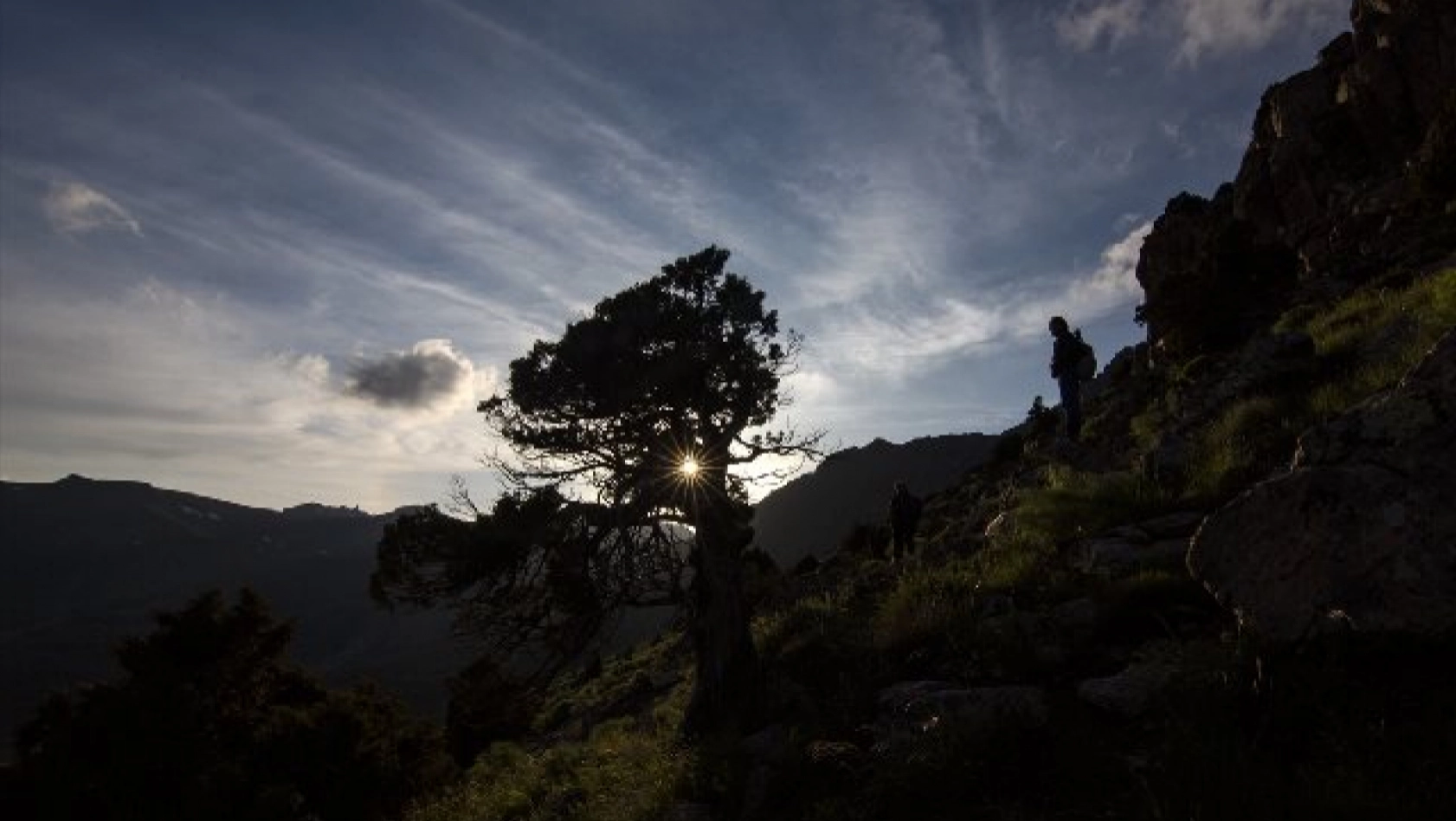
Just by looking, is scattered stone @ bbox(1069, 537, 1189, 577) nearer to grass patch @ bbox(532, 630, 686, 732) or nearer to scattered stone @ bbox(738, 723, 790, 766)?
scattered stone @ bbox(738, 723, 790, 766)

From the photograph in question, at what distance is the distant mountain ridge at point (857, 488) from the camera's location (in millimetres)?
157500

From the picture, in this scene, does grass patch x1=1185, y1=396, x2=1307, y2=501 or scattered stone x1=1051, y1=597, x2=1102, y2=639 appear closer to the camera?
scattered stone x1=1051, y1=597, x2=1102, y2=639

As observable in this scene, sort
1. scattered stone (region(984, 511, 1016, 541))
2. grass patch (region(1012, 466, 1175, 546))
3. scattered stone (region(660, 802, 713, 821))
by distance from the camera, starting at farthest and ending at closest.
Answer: scattered stone (region(984, 511, 1016, 541)), grass patch (region(1012, 466, 1175, 546)), scattered stone (region(660, 802, 713, 821))

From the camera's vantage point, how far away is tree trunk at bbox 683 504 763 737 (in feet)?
32.6

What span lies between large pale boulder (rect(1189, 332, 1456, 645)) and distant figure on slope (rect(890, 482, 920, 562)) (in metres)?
13.4

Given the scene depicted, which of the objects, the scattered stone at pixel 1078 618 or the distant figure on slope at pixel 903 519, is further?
the distant figure on slope at pixel 903 519

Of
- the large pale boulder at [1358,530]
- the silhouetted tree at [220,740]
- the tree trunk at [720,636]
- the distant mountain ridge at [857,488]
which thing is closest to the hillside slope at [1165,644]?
the large pale boulder at [1358,530]

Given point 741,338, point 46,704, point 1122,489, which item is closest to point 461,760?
point 46,704

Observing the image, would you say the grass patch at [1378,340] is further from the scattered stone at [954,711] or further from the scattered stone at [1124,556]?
the scattered stone at [954,711]

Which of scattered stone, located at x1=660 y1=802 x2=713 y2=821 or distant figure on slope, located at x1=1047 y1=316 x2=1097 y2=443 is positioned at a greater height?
distant figure on slope, located at x1=1047 y1=316 x2=1097 y2=443

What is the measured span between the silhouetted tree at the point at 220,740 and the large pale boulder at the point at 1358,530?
18663 mm

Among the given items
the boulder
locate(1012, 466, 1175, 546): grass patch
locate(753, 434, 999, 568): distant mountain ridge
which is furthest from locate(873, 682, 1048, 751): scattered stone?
locate(753, 434, 999, 568): distant mountain ridge

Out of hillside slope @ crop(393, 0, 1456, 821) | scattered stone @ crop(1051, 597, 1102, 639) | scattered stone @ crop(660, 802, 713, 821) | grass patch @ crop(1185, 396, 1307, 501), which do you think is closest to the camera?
hillside slope @ crop(393, 0, 1456, 821)

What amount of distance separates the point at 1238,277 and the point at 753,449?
1872cm
